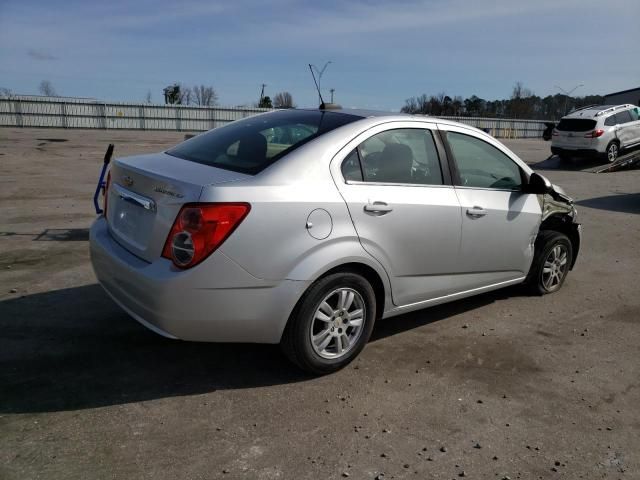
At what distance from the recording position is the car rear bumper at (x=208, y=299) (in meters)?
3.03

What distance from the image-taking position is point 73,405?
3135 millimetres

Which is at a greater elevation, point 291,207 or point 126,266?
point 291,207

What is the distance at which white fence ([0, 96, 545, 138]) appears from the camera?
38.3 metres

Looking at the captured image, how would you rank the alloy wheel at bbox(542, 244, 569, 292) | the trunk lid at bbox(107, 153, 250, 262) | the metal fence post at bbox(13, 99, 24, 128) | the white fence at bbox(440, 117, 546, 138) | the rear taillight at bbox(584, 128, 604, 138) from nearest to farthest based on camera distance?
the trunk lid at bbox(107, 153, 250, 262), the alloy wheel at bbox(542, 244, 569, 292), the rear taillight at bbox(584, 128, 604, 138), the metal fence post at bbox(13, 99, 24, 128), the white fence at bbox(440, 117, 546, 138)

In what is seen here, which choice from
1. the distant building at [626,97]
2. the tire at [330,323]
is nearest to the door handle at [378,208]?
the tire at [330,323]

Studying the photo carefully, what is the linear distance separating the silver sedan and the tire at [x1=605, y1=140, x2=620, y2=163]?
1567 cm

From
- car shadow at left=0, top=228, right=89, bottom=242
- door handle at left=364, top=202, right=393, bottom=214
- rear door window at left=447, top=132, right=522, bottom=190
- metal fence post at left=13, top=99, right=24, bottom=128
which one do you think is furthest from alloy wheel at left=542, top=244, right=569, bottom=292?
metal fence post at left=13, top=99, right=24, bottom=128

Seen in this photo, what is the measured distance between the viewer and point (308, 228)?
3250 mm

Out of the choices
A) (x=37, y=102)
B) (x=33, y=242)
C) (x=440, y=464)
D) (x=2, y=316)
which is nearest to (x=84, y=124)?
(x=37, y=102)

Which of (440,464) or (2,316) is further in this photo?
(2,316)

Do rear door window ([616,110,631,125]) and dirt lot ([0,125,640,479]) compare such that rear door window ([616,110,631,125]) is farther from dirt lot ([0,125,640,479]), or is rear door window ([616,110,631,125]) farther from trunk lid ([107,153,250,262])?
trunk lid ([107,153,250,262])

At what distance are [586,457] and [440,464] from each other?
79 cm

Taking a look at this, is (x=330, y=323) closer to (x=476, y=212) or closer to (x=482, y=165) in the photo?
(x=476, y=212)

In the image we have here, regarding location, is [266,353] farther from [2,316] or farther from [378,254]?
[2,316]
